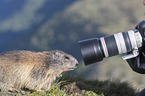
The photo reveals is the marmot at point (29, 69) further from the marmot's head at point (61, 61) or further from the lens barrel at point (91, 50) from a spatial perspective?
the lens barrel at point (91, 50)

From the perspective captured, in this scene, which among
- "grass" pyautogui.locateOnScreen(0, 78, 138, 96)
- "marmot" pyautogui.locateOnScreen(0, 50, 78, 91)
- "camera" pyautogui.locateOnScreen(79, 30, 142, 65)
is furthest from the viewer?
"grass" pyautogui.locateOnScreen(0, 78, 138, 96)

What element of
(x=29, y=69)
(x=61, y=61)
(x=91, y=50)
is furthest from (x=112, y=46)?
(x=29, y=69)

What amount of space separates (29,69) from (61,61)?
1.96ft

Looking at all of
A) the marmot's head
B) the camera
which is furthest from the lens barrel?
the marmot's head

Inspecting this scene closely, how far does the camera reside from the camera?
74.5 inches

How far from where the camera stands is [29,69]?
3.10 m

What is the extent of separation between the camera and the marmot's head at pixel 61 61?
3247mm

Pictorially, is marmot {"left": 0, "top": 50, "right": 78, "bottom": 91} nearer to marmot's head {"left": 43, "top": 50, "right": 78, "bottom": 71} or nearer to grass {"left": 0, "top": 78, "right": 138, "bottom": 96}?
marmot's head {"left": 43, "top": 50, "right": 78, "bottom": 71}

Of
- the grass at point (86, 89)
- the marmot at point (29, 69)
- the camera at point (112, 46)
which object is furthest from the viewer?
the grass at point (86, 89)

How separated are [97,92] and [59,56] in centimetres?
102

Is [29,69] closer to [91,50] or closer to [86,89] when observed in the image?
[86,89]

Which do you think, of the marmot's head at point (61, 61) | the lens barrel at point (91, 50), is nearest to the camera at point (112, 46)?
the lens barrel at point (91, 50)

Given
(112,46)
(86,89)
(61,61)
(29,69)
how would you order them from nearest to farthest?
(112,46) < (29,69) < (61,61) < (86,89)

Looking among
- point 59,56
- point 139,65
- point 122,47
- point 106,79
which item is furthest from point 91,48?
point 106,79
